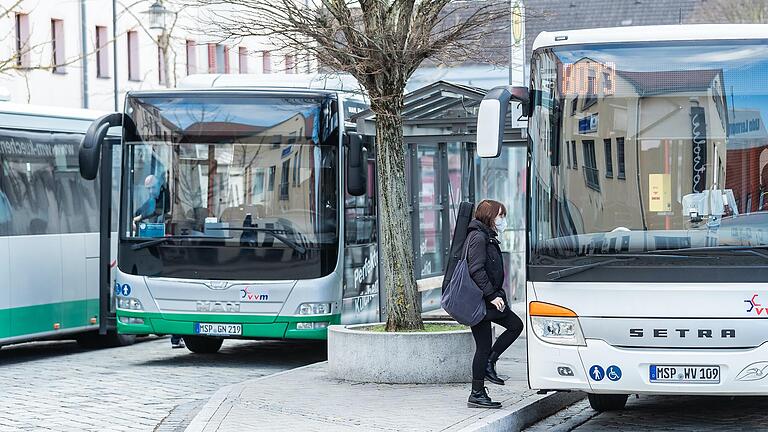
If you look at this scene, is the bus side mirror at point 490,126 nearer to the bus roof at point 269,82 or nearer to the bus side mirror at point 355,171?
the bus side mirror at point 355,171

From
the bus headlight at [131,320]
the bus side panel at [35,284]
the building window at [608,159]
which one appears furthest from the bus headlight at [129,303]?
the building window at [608,159]

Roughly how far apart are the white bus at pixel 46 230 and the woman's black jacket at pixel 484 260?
6193 mm

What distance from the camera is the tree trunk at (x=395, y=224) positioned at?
44.7 ft

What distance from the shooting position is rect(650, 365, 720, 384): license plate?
9.97 m

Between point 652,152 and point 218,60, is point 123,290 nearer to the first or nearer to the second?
point 652,152

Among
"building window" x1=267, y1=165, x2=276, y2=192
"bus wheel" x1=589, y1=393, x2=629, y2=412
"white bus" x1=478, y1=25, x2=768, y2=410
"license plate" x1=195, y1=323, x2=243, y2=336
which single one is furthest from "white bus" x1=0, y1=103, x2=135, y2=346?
"white bus" x1=478, y1=25, x2=768, y2=410

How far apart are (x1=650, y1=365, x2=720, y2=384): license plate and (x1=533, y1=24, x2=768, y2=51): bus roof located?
7.45ft

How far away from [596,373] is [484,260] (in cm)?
172

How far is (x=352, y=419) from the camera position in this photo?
1084 cm

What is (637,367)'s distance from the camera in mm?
10062

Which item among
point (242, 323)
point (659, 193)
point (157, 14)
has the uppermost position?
point (157, 14)

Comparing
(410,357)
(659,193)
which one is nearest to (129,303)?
(410,357)

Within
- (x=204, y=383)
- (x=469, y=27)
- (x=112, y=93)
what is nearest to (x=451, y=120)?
(x=469, y=27)

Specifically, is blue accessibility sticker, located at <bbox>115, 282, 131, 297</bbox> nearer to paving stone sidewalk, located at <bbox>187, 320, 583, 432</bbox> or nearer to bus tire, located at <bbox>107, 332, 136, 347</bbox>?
paving stone sidewalk, located at <bbox>187, 320, 583, 432</bbox>
